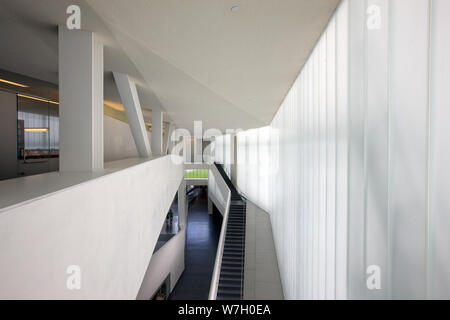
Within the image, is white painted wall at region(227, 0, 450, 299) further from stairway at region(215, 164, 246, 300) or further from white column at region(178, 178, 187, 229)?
white column at region(178, 178, 187, 229)

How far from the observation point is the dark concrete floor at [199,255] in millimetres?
17781

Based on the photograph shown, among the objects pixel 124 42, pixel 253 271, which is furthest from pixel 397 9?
pixel 253 271

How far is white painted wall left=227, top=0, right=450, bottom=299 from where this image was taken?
149 centimetres

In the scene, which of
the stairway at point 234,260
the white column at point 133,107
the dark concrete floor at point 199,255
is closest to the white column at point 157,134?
the white column at point 133,107

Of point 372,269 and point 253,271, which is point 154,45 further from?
point 253,271

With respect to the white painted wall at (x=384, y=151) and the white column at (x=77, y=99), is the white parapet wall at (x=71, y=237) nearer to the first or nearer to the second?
the white column at (x=77, y=99)

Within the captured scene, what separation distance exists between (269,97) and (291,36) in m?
4.75

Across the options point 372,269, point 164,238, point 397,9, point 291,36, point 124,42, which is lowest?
point 164,238

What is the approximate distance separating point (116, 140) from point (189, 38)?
11685 mm

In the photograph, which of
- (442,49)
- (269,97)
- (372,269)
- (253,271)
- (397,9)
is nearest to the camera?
(442,49)

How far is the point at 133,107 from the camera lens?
383 inches

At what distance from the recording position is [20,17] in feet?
15.4

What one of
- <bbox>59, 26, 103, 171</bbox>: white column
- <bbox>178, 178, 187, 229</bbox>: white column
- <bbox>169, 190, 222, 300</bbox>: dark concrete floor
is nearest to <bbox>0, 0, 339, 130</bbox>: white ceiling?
<bbox>59, 26, 103, 171</bbox>: white column

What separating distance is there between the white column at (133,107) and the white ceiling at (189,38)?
618 mm
